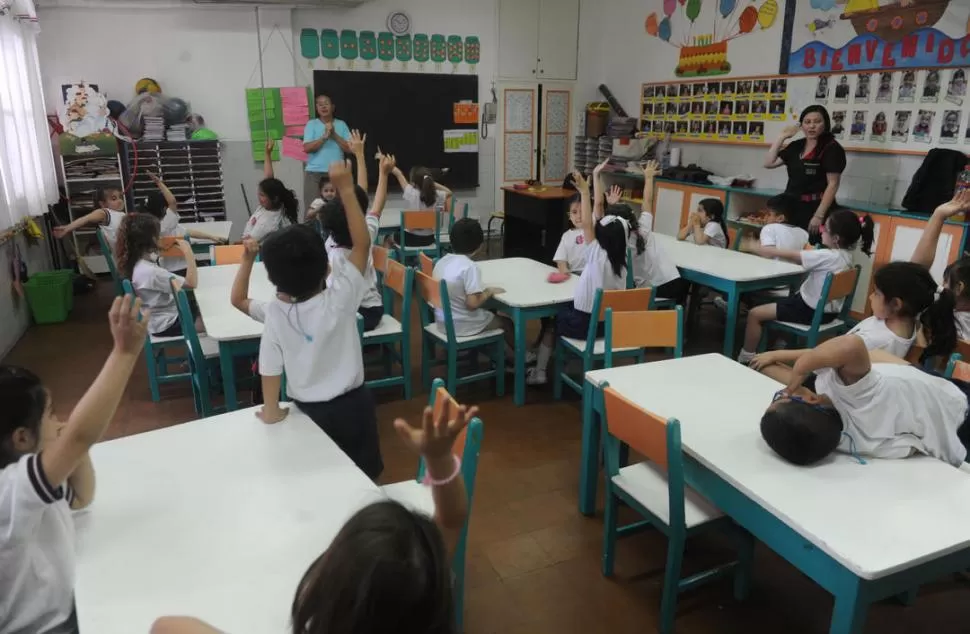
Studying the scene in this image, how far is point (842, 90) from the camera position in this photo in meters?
5.34

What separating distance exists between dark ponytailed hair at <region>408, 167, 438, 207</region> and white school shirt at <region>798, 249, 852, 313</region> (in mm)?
3120

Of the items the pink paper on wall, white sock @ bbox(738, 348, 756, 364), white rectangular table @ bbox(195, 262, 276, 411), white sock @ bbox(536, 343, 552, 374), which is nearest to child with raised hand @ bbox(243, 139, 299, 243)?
white rectangular table @ bbox(195, 262, 276, 411)

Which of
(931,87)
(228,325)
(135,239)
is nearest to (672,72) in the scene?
(931,87)

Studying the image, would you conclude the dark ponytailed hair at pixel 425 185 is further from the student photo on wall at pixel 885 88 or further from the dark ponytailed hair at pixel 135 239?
the student photo on wall at pixel 885 88

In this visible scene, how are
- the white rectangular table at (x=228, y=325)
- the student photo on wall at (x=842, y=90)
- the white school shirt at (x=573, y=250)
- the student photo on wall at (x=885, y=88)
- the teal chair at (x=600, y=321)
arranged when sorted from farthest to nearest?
1. the student photo on wall at (x=842, y=90)
2. the student photo on wall at (x=885, y=88)
3. the white school shirt at (x=573, y=250)
4. the teal chair at (x=600, y=321)
5. the white rectangular table at (x=228, y=325)

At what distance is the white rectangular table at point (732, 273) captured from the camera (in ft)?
11.9

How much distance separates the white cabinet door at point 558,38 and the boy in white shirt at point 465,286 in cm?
529

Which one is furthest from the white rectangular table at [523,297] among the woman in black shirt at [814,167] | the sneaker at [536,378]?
the woman in black shirt at [814,167]

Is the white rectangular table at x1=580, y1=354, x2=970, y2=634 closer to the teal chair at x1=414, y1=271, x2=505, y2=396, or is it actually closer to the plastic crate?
the teal chair at x1=414, y1=271, x2=505, y2=396

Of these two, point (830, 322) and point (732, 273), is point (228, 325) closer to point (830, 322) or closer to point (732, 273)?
point (732, 273)

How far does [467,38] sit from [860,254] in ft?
15.8

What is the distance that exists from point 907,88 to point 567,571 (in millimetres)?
4622

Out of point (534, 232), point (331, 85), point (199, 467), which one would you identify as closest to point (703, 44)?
point (534, 232)

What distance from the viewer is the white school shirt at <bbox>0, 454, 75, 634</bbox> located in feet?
3.57
